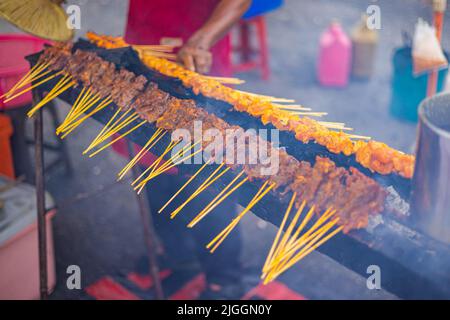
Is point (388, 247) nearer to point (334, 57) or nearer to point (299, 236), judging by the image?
A: point (299, 236)

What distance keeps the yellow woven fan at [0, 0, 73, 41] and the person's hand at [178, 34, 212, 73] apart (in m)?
0.74

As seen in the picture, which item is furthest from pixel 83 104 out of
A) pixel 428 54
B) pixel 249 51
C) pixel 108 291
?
pixel 249 51

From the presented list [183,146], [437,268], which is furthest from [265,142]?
[437,268]

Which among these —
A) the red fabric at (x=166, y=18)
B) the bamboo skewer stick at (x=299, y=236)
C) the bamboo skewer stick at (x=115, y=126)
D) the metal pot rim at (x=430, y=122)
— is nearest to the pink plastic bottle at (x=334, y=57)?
the red fabric at (x=166, y=18)

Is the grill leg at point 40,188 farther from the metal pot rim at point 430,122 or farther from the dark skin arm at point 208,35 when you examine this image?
the metal pot rim at point 430,122

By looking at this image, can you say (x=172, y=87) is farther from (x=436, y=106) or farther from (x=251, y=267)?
(x=251, y=267)

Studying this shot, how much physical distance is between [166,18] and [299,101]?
363 centimetres

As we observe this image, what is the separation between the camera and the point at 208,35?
10.3 ft

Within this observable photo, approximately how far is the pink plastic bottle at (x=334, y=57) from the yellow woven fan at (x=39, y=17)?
4.73 metres

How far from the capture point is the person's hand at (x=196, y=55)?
10.0 ft

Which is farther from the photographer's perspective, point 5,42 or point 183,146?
point 5,42

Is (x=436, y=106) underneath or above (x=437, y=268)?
above

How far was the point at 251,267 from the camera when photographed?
Result: 4.02 meters
